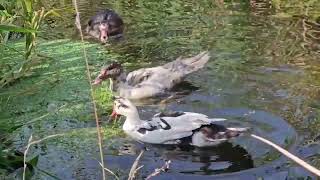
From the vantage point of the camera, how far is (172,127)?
4633 mm

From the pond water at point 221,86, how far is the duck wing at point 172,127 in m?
0.08

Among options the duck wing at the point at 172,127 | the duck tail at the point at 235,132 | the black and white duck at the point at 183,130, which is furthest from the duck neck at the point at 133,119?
the duck tail at the point at 235,132

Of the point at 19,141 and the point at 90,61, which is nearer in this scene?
the point at 19,141

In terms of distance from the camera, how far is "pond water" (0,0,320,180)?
14.0 ft

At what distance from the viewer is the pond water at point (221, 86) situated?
14.0ft

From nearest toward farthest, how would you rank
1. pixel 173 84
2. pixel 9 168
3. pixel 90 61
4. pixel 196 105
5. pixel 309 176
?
pixel 9 168 → pixel 309 176 → pixel 196 105 → pixel 173 84 → pixel 90 61

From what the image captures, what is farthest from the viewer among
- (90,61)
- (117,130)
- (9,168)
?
(90,61)

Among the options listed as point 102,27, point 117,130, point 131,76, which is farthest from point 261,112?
point 102,27

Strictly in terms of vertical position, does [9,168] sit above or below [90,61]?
above

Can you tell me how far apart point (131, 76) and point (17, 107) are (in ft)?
4.41

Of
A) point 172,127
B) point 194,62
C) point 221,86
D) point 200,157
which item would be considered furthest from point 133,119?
point 194,62

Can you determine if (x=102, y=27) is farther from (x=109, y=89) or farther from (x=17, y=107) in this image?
(x=17, y=107)

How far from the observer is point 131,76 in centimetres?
624

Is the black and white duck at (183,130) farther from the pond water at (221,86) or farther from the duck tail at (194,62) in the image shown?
the duck tail at (194,62)
